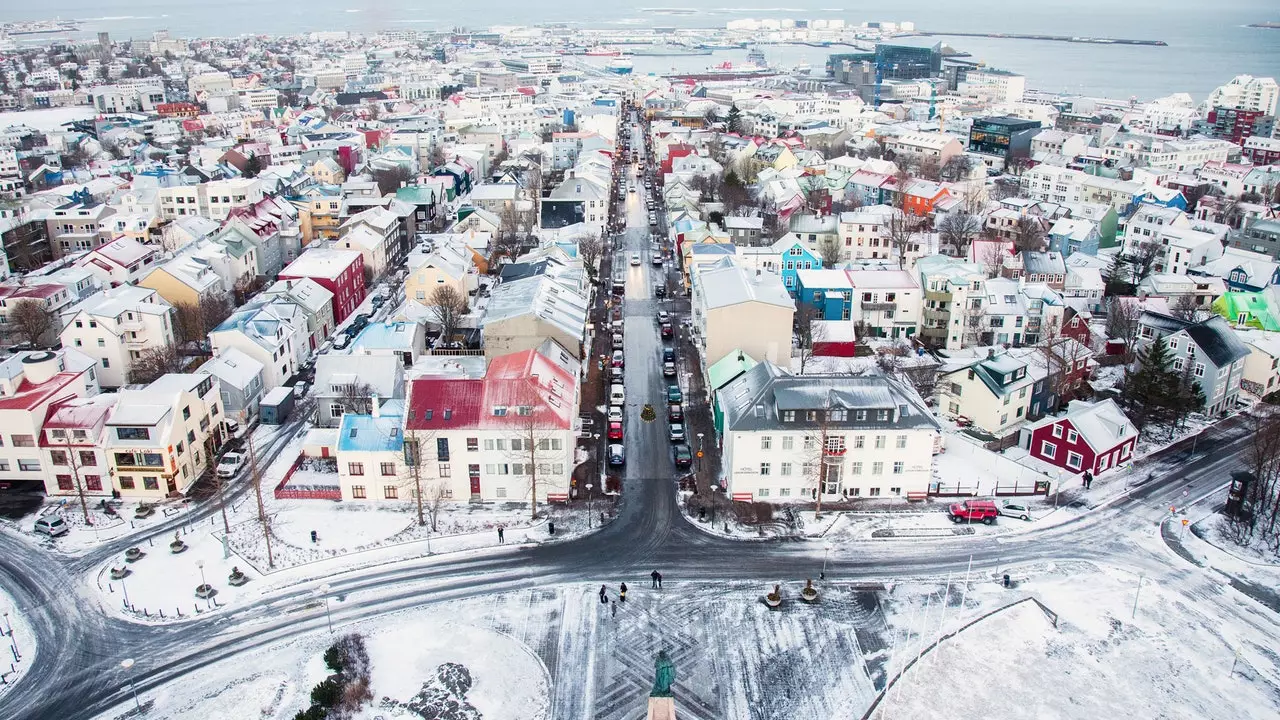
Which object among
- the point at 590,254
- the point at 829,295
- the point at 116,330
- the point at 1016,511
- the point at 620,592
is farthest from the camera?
the point at 590,254

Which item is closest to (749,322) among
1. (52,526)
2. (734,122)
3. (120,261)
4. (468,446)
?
(468,446)

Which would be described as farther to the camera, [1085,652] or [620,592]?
[620,592]

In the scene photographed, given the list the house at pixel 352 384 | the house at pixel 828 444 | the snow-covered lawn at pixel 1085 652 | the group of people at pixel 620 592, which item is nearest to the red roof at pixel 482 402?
the house at pixel 352 384

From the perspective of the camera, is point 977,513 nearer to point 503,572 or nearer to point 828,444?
point 828,444

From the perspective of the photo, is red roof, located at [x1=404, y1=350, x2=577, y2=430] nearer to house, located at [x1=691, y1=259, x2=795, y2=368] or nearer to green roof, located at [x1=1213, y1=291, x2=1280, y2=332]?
house, located at [x1=691, y1=259, x2=795, y2=368]

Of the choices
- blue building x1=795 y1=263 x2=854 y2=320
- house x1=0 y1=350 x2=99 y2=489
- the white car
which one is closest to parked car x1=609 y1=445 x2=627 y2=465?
the white car
